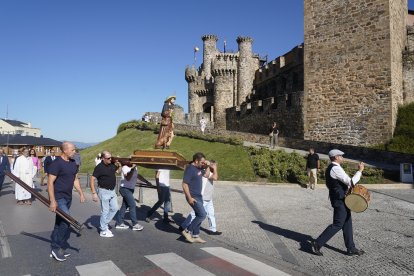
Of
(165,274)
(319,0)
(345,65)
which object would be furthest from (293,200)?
(319,0)

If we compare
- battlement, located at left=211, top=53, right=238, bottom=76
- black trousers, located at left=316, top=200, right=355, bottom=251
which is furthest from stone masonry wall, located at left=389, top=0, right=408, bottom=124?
battlement, located at left=211, top=53, right=238, bottom=76

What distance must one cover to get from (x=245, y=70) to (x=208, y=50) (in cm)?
880

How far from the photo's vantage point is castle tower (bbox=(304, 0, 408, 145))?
2184cm

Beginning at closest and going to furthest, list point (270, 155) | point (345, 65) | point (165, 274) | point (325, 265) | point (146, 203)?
point (165, 274) → point (325, 265) → point (146, 203) → point (270, 155) → point (345, 65)

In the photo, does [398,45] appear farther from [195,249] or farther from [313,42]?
[195,249]

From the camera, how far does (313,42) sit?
2480 cm

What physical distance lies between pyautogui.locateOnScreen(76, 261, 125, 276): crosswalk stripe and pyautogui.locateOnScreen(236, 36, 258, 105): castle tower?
4368cm

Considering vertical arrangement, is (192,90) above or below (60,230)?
above

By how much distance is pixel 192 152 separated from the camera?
25.0m

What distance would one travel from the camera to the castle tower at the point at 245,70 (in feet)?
160

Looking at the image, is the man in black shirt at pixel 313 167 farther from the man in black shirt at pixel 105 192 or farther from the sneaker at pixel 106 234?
the sneaker at pixel 106 234

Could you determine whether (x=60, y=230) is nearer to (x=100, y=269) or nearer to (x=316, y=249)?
(x=100, y=269)

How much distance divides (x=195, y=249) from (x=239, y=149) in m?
16.6

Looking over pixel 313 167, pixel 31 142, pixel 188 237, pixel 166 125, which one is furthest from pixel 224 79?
pixel 188 237
